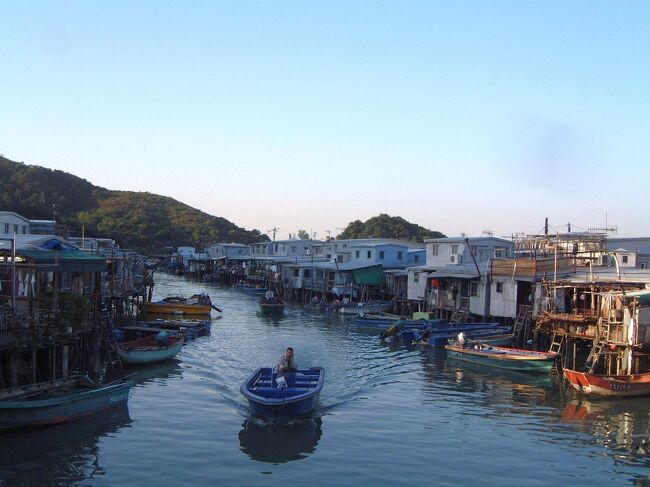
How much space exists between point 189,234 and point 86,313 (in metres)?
105

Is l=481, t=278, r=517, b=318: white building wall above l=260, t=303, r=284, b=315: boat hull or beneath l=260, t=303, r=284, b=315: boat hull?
above

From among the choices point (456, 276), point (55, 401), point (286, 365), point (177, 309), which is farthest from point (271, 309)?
point (55, 401)

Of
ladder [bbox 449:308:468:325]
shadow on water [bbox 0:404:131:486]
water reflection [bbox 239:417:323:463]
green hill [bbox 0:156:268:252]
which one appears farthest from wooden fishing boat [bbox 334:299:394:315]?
green hill [bbox 0:156:268:252]

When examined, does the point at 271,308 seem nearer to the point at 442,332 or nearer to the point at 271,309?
the point at 271,309

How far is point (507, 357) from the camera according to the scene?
28.0 m

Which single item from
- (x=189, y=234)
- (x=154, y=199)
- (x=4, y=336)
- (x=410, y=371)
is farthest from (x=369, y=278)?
(x=154, y=199)

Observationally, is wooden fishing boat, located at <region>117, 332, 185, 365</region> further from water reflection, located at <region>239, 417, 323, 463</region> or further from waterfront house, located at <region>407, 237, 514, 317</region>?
waterfront house, located at <region>407, 237, 514, 317</region>

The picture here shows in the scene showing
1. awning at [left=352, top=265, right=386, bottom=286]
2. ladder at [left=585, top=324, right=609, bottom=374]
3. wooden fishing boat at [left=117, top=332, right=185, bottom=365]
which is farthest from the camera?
awning at [left=352, top=265, right=386, bottom=286]

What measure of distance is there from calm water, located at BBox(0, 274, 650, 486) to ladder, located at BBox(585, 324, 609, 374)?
1674mm

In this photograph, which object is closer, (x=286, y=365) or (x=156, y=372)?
(x=286, y=365)

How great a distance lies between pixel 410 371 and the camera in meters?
28.2

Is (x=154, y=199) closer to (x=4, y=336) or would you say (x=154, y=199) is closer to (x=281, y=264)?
(x=281, y=264)

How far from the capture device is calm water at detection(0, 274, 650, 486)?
15.0m

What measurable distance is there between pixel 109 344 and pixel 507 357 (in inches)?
672
